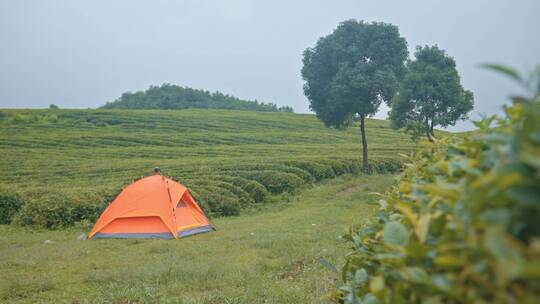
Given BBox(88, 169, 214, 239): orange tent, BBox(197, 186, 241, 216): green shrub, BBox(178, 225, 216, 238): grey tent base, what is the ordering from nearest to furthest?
BBox(88, 169, 214, 239): orange tent, BBox(178, 225, 216, 238): grey tent base, BBox(197, 186, 241, 216): green shrub

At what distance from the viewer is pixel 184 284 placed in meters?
5.79

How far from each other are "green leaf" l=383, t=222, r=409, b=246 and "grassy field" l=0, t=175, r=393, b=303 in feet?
9.21

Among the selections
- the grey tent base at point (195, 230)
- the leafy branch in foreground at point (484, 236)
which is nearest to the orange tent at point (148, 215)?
the grey tent base at point (195, 230)

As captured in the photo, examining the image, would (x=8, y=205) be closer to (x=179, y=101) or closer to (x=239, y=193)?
(x=239, y=193)

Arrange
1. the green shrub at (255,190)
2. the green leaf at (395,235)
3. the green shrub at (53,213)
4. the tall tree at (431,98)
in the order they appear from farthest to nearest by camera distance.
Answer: the tall tree at (431,98)
the green shrub at (255,190)
the green shrub at (53,213)
the green leaf at (395,235)

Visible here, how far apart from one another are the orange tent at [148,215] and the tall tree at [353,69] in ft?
35.9

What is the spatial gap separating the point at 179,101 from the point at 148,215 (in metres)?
62.2

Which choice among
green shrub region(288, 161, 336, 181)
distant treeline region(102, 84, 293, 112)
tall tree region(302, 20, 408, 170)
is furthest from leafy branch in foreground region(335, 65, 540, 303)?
distant treeline region(102, 84, 293, 112)

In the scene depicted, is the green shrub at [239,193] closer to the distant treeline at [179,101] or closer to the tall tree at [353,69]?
the tall tree at [353,69]

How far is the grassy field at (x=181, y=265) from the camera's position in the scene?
5.34m

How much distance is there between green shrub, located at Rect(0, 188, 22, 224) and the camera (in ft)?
44.8

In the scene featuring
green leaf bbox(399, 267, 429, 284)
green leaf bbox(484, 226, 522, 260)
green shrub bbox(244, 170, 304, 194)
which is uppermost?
green leaf bbox(484, 226, 522, 260)

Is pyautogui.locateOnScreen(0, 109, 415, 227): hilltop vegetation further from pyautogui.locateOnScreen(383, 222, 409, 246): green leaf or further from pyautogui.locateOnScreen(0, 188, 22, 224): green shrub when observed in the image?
pyautogui.locateOnScreen(383, 222, 409, 246): green leaf

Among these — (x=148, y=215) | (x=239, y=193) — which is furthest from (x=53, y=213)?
(x=239, y=193)
